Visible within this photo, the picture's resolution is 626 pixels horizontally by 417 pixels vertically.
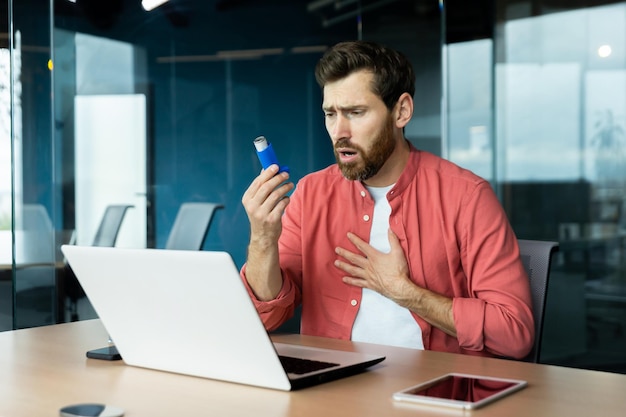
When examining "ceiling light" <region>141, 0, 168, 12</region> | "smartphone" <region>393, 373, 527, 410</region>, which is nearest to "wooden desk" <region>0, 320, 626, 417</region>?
"smartphone" <region>393, 373, 527, 410</region>

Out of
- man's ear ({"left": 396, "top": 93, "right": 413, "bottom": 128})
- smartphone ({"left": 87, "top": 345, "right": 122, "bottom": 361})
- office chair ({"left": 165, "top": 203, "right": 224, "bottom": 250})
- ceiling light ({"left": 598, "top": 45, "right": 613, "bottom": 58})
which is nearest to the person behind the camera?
smartphone ({"left": 87, "top": 345, "right": 122, "bottom": 361})

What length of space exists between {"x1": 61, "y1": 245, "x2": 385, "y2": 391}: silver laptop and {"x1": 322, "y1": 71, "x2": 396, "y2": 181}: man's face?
2.39 ft

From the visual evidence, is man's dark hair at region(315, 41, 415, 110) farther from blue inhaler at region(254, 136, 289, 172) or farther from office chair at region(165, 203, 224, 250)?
office chair at region(165, 203, 224, 250)

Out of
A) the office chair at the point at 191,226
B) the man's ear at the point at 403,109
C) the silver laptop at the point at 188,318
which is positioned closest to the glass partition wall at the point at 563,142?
the office chair at the point at 191,226

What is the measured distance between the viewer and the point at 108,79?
4.86 m

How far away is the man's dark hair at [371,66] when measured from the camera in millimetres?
2234

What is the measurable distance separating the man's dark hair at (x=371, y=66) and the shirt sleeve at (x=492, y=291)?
40 cm

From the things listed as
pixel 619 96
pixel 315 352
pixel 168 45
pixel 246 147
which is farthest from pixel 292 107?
pixel 315 352

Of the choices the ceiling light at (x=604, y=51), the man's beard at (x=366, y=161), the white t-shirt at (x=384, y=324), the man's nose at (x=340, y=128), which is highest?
the ceiling light at (x=604, y=51)

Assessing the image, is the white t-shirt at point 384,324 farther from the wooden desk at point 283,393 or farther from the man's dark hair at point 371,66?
the man's dark hair at point 371,66

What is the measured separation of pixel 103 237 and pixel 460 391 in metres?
3.77

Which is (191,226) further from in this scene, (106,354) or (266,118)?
(106,354)

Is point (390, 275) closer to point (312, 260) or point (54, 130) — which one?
point (312, 260)

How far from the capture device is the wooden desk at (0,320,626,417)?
4.13 ft
